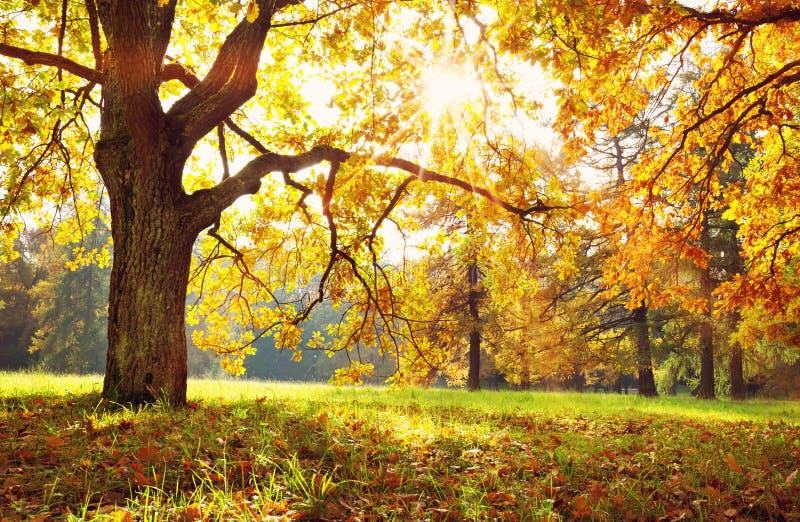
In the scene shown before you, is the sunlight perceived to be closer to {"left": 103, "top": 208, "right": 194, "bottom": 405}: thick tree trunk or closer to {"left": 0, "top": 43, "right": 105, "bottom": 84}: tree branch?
{"left": 103, "top": 208, "right": 194, "bottom": 405}: thick tree trunk

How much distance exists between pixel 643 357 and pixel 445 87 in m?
15.4

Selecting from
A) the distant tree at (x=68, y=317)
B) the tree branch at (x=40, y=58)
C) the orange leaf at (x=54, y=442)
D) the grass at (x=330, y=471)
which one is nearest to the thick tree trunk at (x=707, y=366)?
the grass at (x=330, y=471)

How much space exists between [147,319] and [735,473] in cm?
595

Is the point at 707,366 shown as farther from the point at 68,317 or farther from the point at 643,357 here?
the point at 68,317

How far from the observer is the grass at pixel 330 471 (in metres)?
2.65

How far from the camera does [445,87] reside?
534 cm

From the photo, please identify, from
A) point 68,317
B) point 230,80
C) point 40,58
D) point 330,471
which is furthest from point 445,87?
point 68,317

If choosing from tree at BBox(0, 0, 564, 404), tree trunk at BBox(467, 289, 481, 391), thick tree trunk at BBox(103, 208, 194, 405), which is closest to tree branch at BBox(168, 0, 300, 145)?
tree at BBox(0, 0, 564, 404)

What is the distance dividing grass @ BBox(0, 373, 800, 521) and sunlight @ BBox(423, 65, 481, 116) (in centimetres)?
370

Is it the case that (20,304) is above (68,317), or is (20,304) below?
above

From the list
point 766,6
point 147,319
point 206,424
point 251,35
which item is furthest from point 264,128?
point 766,6

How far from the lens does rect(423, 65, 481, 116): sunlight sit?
5.09 metres

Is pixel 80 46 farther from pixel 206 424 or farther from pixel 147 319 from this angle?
pixel 206 424

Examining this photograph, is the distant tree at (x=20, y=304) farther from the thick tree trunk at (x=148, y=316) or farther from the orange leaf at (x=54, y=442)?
the orange leaf at (x=54, y=442)
